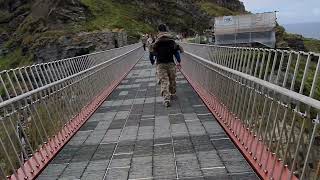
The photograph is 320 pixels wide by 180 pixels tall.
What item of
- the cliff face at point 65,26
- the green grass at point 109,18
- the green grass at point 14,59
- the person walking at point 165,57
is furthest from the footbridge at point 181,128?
the green grass at point 109,18

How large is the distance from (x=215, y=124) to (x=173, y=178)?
3792mm

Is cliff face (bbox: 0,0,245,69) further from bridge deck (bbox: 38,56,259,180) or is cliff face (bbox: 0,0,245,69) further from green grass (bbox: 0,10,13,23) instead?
bridge deck (bbox: 38,56,259,180)

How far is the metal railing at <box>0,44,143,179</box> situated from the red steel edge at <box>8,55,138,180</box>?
2cm

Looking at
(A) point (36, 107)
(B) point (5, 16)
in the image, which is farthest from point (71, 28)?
(A) point (36, 107)

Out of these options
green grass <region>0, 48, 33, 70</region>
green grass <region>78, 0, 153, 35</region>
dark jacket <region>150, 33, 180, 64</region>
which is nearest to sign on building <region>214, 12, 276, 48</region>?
green grass <region>78, 0, 153, 35</region>

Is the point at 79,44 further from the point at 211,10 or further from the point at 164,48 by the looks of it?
the point at 211,10

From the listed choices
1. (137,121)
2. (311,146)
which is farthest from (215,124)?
(311,146)

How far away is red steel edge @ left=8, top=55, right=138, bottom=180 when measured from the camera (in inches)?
317

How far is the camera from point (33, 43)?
189ft

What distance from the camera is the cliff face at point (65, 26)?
4891 centimetres

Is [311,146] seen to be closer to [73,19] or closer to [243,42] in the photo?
[243,42]

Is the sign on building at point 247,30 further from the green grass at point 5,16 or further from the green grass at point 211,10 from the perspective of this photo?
the green grass at point 211,10

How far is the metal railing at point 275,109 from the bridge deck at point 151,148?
1.16ft

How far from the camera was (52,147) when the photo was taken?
9750 millimetres
